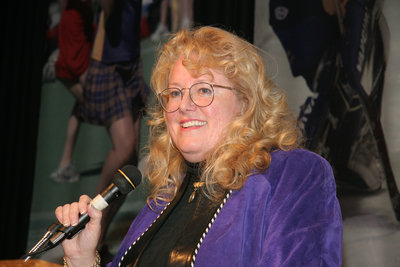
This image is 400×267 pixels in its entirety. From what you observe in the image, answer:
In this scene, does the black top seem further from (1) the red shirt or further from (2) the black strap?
(1) the red shirt

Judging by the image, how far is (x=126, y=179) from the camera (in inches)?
64.1

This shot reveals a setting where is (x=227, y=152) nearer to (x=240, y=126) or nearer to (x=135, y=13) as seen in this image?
(x=240, y=126)

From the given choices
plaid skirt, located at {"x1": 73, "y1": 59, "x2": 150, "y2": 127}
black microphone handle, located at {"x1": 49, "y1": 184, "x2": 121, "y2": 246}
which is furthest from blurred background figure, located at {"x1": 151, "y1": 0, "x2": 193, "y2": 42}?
black microphone handle, located at {"x1": 49, "y1": 184, "x2": 121, "y2": 246}

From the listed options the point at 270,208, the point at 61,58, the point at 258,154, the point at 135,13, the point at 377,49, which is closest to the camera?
the point at 270,208

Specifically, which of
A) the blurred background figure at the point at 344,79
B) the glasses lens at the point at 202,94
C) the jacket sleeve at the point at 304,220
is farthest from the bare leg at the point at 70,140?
the jacket sleeve at the point at 304,220

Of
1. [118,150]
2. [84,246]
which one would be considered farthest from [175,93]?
[118,150]

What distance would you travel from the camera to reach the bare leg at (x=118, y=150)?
13.3 ft

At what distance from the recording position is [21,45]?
185 inches

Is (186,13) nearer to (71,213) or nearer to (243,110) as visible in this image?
(243,110)

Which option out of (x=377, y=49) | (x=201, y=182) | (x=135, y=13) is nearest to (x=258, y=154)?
(x=201, y=182)

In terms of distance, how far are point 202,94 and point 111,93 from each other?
259 cm

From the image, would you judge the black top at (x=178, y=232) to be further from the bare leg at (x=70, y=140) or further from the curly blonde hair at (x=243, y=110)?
the bare leg at (x=70, y=140)

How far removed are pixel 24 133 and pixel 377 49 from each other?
317cm

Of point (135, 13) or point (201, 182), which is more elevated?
point (135, 13)
